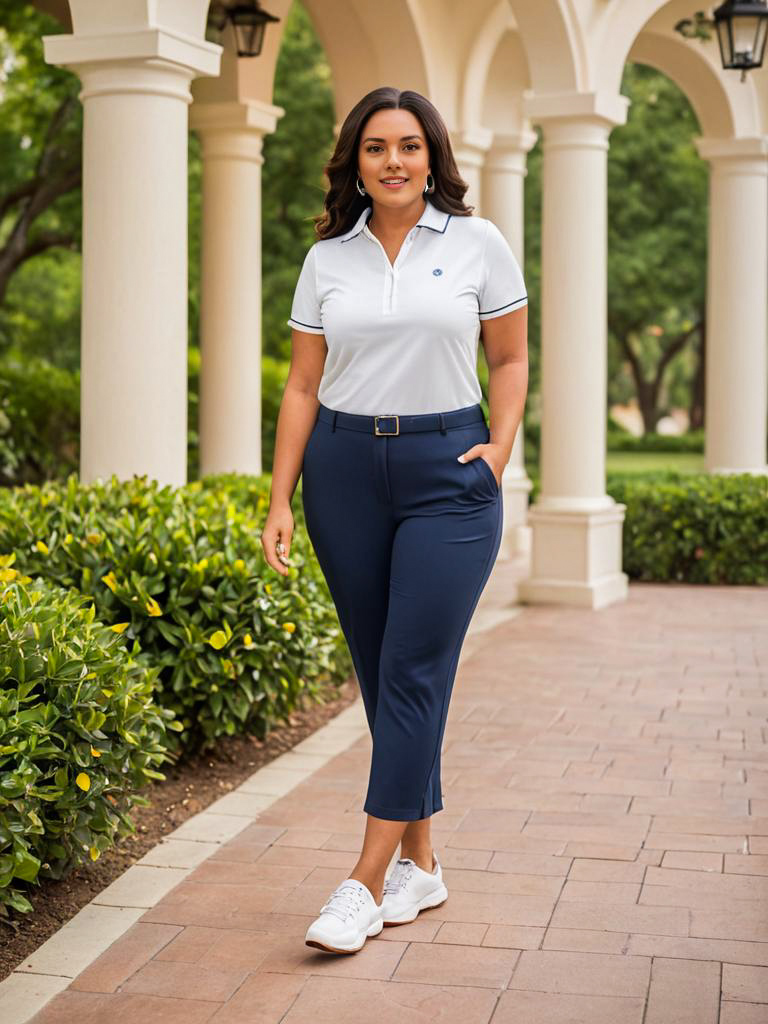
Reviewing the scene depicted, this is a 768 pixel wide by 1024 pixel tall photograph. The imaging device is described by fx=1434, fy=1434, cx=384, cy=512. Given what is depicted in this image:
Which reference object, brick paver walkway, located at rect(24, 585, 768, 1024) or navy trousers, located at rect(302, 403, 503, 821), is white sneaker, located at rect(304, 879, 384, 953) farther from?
navy trousers, located at rect(302, 403, 503, 821)

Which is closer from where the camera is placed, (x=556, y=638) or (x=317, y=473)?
(x=317, y=473)

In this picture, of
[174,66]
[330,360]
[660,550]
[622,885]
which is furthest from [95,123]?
[660,550]

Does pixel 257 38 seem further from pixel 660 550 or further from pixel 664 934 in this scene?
pixel 664 934

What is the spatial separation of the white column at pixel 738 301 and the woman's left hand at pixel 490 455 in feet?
33.1

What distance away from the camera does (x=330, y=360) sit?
382 centimetres

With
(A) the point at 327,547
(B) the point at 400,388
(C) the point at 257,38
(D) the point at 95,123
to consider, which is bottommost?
(A) the point at 327,547

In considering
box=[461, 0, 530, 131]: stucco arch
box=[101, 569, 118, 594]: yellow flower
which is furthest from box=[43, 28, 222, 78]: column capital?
box=[461, 0, 530, 131]: stucco arch

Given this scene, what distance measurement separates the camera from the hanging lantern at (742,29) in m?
10.5

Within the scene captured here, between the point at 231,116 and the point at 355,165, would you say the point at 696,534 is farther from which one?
the point at 355,165

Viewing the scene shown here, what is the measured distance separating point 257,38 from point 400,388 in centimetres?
664

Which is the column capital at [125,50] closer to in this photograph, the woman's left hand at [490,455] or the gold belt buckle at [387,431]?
the gold belt buckle at [387,431]

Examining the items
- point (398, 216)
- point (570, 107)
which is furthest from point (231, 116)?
point (398, 216)

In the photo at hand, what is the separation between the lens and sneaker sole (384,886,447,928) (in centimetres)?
394

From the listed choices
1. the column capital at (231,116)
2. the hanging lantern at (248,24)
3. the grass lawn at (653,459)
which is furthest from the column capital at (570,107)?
the grass lawn at (653,459)
